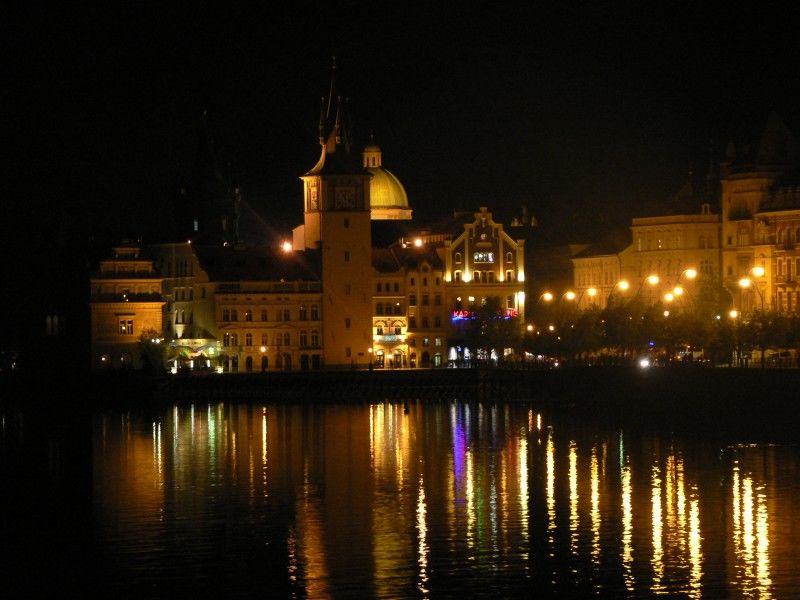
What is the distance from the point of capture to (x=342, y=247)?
163m

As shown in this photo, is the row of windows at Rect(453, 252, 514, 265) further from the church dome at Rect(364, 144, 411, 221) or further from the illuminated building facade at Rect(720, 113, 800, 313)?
the illuminated building facade at Rect(720, 113, 800, 313)

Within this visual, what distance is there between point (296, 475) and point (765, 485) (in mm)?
18385

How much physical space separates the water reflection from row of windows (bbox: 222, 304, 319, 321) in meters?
45.9

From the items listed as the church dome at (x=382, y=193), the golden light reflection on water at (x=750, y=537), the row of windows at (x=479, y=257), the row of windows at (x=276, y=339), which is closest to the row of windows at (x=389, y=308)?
the row of windows at (x=276, y=339)

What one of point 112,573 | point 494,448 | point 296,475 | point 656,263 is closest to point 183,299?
point 656,263

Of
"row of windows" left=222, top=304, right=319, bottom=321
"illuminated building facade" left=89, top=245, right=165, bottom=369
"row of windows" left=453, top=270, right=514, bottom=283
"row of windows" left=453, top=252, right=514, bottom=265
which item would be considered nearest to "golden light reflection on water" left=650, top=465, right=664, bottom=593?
"row of windows" left=222, top=304, right=319, bottom=321

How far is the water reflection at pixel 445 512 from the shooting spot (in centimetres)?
6438

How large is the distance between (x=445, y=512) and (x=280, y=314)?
84223mm

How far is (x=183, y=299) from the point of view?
162 meters

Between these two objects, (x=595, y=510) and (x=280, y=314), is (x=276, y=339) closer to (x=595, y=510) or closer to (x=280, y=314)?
(x=280, y=314)

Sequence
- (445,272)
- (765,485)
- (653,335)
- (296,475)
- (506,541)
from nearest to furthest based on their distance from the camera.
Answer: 1. (506,541)
2. (765,485)
3. (296,475)
4. (653,335)
5. (445,272)

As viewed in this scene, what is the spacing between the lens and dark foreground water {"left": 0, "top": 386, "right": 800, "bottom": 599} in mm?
64062

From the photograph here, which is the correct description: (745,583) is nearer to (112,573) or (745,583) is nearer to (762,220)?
(112,573)

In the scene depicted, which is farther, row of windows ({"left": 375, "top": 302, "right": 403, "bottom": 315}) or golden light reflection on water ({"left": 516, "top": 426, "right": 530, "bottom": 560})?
row of windows ({"left": 375, "top": 302, "right": 403, "bottom": 315})
